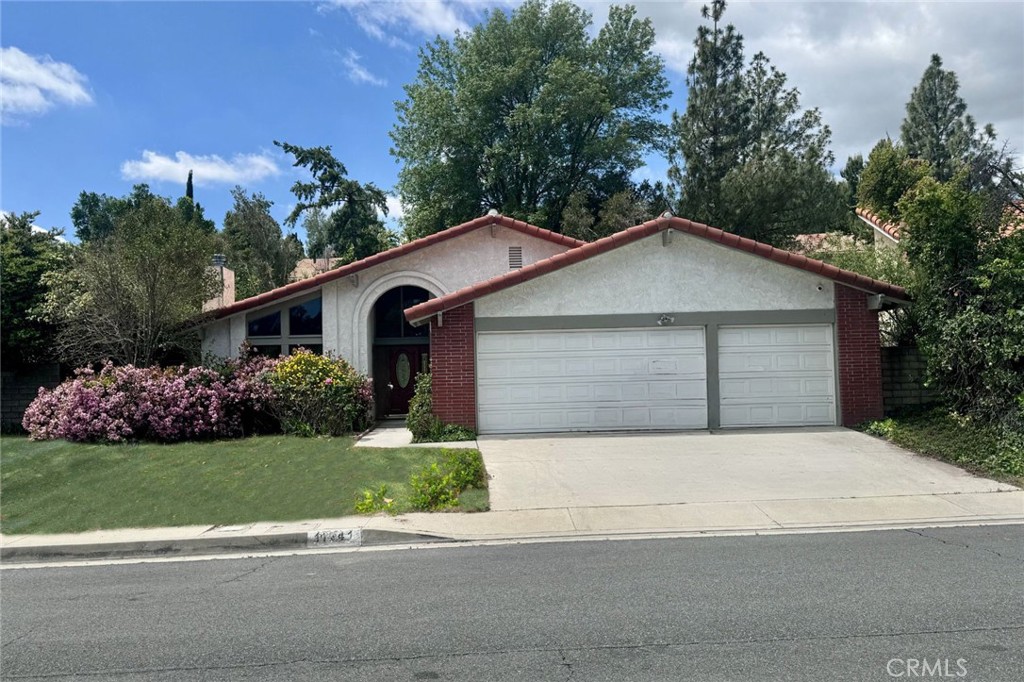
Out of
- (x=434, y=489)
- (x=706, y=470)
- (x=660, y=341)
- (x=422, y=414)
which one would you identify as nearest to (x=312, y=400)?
(x=422, y=414)

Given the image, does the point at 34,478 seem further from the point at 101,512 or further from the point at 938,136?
the point at 938,136

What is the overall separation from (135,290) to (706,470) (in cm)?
1194

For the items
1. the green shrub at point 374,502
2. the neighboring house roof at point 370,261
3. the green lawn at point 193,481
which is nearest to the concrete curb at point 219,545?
the green lawn at point 193,481

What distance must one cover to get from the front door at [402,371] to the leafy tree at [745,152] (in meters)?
16.3

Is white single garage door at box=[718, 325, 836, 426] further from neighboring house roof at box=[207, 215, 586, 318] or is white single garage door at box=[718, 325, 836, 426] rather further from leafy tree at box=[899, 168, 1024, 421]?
neighboring house roof at box=[207, 215, 586, 318]

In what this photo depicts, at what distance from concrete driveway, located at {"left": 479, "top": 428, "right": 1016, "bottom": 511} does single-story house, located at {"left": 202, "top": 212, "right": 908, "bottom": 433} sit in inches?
23.0

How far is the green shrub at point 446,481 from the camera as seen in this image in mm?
9102

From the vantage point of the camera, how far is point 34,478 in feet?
37.5

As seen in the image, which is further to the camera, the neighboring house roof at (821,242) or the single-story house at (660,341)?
the neighboring house roof at (821,242)

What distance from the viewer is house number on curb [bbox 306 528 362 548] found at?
25.8ft

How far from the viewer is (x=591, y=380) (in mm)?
14023

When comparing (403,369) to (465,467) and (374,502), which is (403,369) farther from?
(374,502)

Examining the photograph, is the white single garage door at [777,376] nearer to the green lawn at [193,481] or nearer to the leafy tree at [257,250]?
the green lawn at [193,481]

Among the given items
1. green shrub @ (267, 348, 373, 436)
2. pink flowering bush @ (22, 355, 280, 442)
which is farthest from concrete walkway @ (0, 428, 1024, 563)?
pink flowering bush @ (22, 355, 280, 442)
